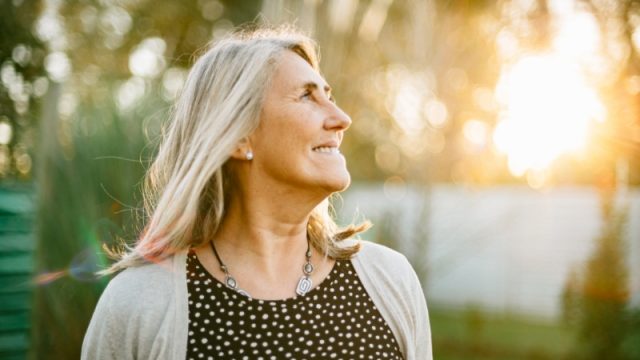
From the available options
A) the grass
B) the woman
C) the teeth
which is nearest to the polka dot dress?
the woman

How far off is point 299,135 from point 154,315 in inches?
26.2

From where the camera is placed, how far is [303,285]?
2.09m

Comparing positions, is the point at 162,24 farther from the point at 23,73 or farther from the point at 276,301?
the point at 276,301

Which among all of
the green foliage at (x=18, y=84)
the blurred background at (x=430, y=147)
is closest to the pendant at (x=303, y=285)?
the blurred background at (x=430, y=147)

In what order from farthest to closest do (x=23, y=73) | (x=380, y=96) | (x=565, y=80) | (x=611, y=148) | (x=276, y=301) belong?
(x=380, y=96) < (x=565, y=80) < (x=611, y=148) < (x=23, y=73) < (x=276, y=301)

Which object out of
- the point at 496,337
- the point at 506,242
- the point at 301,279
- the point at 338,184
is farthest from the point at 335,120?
the point at 506,242

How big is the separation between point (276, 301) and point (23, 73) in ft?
10.2

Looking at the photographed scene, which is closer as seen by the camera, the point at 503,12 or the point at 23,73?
the point at 23,73

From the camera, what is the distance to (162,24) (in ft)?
37.8

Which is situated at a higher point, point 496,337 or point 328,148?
point 328,148

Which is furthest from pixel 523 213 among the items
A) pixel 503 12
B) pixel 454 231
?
pixel 503 12

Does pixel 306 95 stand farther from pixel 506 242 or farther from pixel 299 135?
pixel 506 242

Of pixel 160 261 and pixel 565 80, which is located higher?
pixel 565 80

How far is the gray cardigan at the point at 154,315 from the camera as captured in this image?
1.92 m
